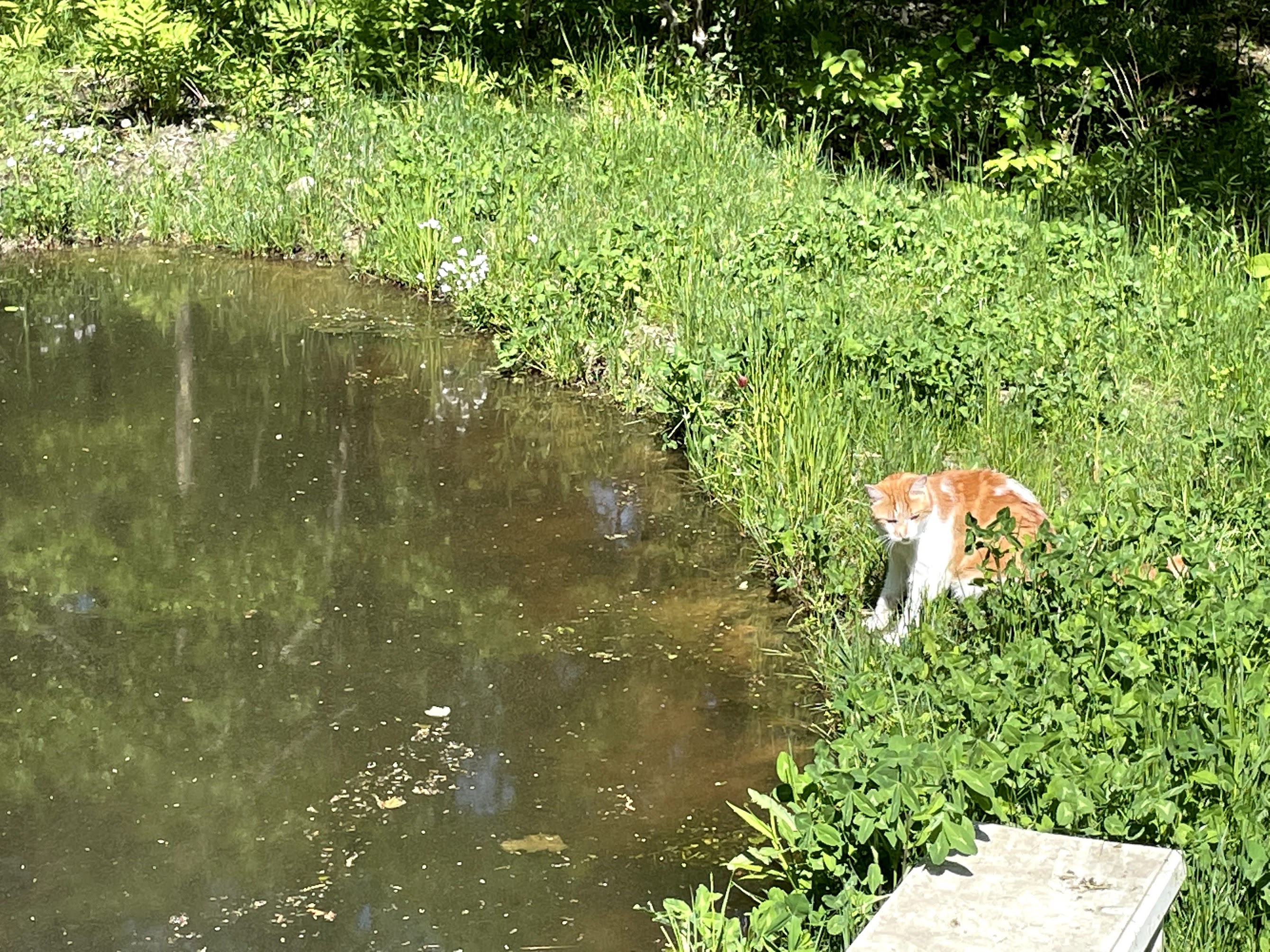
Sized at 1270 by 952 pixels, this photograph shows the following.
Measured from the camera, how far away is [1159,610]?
13.7 ft

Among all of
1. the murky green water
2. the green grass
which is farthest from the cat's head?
the murky green water

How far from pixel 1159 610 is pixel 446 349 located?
473cm

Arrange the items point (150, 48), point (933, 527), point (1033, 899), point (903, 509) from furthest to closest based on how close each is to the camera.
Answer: point (150, 48)
point (933, 527)
point (903, 509)
point (1033, 899)

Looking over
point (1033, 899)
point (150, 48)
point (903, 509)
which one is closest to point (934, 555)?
point (903, 509)

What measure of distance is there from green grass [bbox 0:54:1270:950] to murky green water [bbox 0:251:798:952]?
1.42 feet

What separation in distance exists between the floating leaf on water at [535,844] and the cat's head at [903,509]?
4.72 ft

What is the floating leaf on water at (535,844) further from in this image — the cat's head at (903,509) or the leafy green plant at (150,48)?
the leafy green plant at (150,48)

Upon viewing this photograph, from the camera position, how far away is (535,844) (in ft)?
13.6

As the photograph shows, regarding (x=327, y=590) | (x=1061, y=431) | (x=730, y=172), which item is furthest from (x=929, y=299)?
(x=327, y=590)

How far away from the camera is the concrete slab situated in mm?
2988

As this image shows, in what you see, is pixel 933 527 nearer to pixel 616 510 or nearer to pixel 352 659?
pixel 616 510

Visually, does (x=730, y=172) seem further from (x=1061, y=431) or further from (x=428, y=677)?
(x=428, y=677)

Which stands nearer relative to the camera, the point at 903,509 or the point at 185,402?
the point at 903,509

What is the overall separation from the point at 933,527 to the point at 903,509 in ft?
0.53
